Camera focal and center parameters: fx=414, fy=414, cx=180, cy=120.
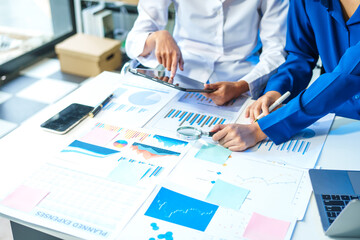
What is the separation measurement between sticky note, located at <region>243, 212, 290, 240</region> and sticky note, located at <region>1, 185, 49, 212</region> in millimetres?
492

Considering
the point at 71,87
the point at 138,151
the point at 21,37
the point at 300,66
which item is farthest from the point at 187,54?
the point at 21,37

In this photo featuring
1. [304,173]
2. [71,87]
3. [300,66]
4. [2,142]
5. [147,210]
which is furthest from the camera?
[71,87]

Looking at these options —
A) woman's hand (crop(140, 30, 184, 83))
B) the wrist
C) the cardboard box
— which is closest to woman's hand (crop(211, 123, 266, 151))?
the wrist

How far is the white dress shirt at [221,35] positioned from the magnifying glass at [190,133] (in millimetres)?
373

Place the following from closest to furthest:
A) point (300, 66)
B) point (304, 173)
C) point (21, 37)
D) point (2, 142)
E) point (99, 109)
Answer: point (304, 173) < point (2, 142) < point (99, 109) < point (300, 66) < point (21, 37)

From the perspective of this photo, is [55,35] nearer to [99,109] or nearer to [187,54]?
[187,54]

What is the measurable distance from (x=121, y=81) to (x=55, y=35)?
2.51 metres

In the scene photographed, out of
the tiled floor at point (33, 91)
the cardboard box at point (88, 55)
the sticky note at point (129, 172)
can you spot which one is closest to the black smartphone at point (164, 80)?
the sticky note at point (129, 172)

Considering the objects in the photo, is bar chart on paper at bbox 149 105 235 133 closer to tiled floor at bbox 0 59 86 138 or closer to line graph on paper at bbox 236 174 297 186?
line graph on paper at bbox 236 174 297 186

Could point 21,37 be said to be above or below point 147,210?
below

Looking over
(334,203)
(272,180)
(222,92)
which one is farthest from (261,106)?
(334,203)

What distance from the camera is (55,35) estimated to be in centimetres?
382

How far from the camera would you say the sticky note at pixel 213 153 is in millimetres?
1139

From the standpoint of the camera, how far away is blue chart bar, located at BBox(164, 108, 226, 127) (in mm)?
1321
